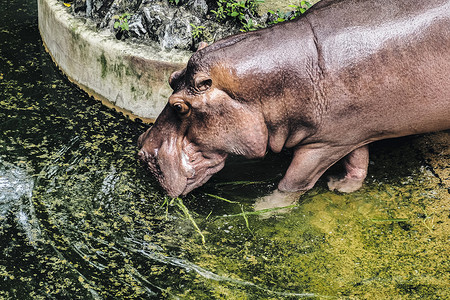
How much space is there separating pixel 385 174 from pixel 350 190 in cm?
36

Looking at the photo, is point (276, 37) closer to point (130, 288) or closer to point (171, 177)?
point (171, 177)

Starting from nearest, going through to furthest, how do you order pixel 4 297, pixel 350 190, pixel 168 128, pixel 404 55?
pixel 4 297 < pixel 404 55 < pixel 168 128 < pixel 350 190

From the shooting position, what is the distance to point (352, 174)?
4.14 m

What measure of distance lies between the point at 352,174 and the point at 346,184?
0.08m

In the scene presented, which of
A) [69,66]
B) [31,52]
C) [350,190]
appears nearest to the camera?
[350,190]

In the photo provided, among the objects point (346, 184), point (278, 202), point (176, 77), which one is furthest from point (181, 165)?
point (346, 184)

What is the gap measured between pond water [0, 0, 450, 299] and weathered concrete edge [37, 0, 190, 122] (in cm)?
28

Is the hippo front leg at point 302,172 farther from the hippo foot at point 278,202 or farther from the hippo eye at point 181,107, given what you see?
the hippo eye at point 181,107

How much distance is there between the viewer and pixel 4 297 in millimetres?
3250

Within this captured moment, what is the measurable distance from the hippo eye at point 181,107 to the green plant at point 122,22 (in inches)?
61.6

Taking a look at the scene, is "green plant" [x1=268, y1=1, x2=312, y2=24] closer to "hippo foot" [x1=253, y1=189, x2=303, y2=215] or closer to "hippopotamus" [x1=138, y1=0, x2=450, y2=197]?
"hippopotamus" [x1=138, y1=0, x2=450, y2=197]

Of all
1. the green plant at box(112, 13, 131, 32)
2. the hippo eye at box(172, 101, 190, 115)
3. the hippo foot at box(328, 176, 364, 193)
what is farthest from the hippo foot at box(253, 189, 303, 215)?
the green plant at box(112, 13, 131, 32)

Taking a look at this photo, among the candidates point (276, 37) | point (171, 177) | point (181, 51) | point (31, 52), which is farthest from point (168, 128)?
→ point (31, 52)

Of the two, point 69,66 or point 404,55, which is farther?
point 69,66
